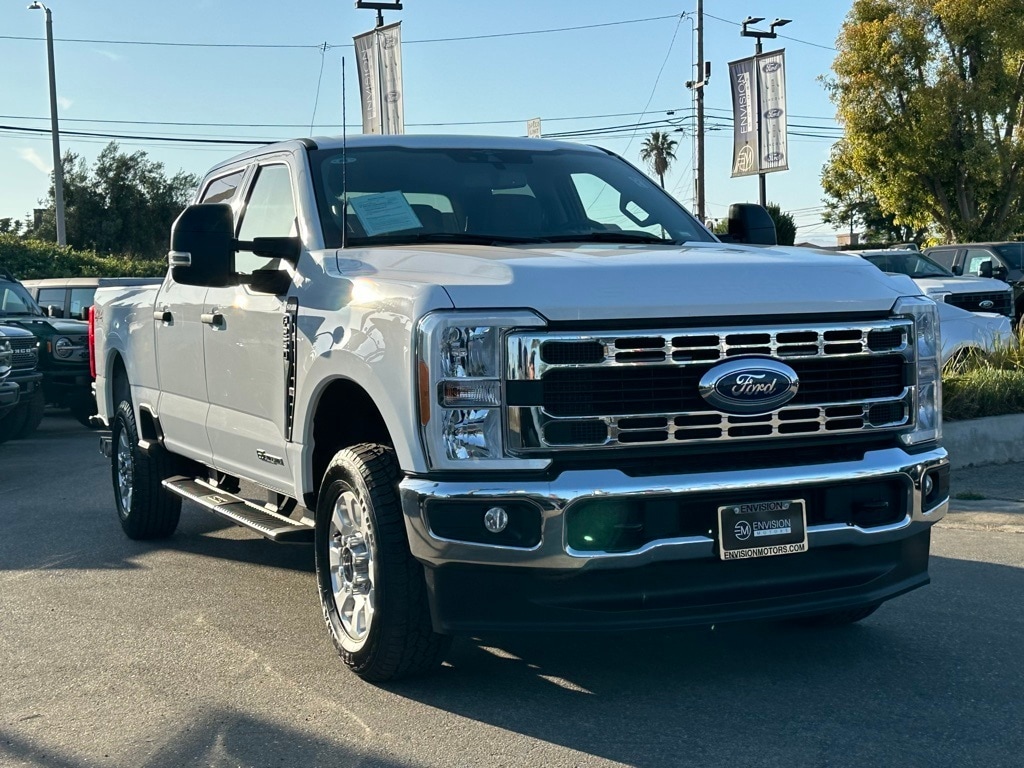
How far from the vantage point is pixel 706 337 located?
167 inches

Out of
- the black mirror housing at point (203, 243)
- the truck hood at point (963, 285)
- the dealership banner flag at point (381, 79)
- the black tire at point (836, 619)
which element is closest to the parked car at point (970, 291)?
the truck hood at point (963, 285)

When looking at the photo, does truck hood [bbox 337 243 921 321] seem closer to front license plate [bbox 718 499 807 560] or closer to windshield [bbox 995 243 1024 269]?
front license plate [bbox 718 499 807 560]

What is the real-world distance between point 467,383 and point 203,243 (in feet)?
5.93

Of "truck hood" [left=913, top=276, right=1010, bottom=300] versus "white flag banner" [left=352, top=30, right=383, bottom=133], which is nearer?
"truck hood" [left=913, top=276, right=1010, bottom=300]

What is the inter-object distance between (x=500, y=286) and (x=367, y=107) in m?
21.0

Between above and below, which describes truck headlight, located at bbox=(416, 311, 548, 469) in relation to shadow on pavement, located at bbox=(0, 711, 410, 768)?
above

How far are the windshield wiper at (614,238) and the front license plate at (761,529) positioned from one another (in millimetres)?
1690

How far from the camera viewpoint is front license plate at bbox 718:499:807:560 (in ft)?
13.8

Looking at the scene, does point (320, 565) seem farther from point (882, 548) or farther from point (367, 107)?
point (367, 107)

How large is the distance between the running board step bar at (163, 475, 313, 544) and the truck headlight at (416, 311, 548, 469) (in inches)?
58.1

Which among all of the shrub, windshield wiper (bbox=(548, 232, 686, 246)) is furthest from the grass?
the shrub

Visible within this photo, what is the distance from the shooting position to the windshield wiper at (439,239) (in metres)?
5.41

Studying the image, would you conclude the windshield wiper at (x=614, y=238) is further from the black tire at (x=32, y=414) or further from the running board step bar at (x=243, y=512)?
the black tire at (x=32, y=414)

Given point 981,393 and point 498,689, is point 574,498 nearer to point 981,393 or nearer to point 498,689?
point 498,689
